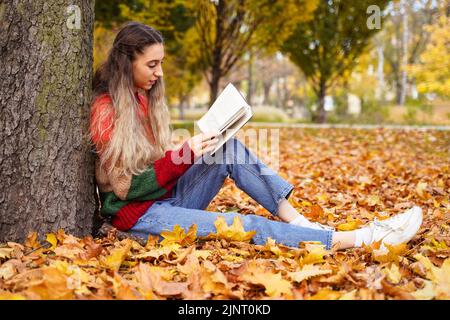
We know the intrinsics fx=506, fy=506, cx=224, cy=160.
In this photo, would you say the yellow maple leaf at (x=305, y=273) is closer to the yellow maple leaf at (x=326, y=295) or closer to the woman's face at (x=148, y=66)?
the yellow maple leaf at (x=326, y=295)

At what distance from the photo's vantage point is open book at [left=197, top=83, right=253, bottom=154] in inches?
99.3

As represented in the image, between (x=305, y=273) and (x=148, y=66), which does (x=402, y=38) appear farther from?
(x=305, y=273)

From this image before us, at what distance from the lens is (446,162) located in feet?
20.2

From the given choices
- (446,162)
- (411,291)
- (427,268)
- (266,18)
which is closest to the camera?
(411,291)

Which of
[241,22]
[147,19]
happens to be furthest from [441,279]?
[241,22]

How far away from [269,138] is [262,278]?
8.38 m

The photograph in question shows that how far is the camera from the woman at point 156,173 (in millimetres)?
2535

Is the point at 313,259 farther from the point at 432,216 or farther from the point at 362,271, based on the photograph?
the point at 432,216

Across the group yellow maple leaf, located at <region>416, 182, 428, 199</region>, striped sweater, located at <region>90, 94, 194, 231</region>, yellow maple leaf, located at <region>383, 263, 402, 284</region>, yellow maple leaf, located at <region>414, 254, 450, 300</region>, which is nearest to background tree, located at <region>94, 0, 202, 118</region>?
yellow maple leaf, located at <region>416, 182, 428, 199</region>

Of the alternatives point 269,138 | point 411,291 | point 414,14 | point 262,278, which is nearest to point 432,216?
point 411,291

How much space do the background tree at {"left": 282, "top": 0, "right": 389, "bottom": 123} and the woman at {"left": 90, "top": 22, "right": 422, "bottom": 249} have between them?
11603 millimetres

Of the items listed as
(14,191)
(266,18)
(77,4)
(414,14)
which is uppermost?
(414,14)

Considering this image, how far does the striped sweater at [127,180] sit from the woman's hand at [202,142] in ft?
0.08

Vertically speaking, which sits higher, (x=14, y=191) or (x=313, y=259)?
(x=14, y=191)
